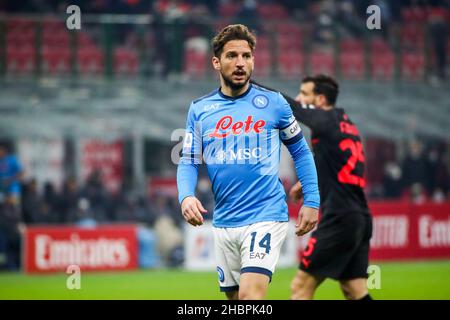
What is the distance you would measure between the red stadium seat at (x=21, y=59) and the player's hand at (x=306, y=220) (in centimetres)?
1523

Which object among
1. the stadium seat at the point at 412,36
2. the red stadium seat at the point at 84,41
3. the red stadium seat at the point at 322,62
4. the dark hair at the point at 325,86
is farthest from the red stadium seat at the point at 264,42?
the dark hair at the point at 325,86

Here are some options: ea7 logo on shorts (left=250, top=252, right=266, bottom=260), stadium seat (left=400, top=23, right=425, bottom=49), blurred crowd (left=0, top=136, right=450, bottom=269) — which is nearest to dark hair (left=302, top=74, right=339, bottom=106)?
ea7 logo on shorts (left=250, top=252, right=266, bottom=260)

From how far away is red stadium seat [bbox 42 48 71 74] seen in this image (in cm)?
2117

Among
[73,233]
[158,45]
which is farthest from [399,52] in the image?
[73,233]

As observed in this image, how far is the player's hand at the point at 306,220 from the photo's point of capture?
21.4 ft

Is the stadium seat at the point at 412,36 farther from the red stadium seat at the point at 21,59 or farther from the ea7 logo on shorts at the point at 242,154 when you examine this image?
the ea7 logo on shorts at the point at 242,154

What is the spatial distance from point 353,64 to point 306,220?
16792mm

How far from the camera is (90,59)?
2164 centimetres

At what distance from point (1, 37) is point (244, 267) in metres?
15.3

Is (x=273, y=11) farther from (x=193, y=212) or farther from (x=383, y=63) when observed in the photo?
(x=193, y=212)

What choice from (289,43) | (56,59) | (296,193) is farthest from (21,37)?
(296,193)
